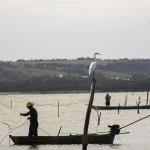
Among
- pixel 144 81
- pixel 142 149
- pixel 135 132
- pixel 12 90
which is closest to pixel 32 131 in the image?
pixel 142 149

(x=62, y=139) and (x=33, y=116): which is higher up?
(x=33, y=116)

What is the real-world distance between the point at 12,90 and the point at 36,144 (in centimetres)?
15430

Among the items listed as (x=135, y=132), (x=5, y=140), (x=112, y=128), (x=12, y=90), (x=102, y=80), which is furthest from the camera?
(x=102, y=80)

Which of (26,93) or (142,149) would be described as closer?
(142,149)

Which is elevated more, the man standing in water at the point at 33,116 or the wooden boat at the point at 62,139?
the man standing in water at the point at 33,116

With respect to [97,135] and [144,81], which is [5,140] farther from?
[144,81]

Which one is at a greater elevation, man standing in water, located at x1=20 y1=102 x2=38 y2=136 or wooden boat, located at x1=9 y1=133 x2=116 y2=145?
man standing in water, located at x1=20 y1=102 x2=38 y2=136

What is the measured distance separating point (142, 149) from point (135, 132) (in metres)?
11.0

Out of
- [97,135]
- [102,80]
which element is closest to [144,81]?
[102,80]

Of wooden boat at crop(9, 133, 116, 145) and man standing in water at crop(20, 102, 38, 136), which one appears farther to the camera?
wooden boat at crop(9, 133, 116, 145)

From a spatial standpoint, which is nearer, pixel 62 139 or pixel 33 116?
pixel 33 116

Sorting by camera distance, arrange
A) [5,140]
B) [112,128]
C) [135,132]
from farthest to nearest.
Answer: [135,132]
[5,140]
[112,128]

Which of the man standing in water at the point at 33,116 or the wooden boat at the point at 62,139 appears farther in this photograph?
the wooden boat at the point at 62,139

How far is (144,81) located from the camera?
645 feet
